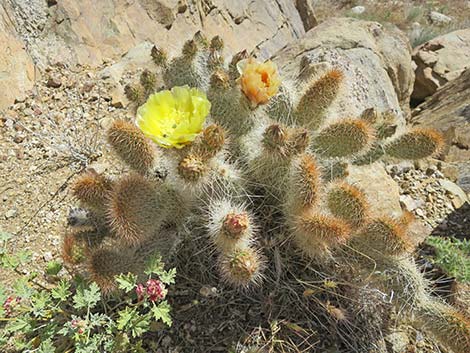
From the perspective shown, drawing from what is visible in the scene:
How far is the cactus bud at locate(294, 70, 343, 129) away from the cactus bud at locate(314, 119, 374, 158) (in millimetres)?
154

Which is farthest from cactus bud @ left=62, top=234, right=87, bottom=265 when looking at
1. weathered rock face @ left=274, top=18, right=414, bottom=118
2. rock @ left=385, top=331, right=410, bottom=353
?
weathered rock face @ left=274, top=18, right=414, bottom=118

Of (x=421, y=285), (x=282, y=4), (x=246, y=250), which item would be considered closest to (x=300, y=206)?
(x=246, y=250)

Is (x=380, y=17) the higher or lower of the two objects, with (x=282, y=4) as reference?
lower

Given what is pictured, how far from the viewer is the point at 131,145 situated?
2359mm

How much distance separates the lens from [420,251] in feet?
10.2

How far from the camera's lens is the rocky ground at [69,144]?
2906 millimetres

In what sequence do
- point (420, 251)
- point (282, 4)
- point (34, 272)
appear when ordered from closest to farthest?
point (34, 272), point (420, 251), point (282, 4)

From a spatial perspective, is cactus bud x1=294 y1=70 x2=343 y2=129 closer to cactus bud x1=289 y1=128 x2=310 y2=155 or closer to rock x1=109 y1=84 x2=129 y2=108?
cactus bud x1=289 y1=128 x2=310 y2=155

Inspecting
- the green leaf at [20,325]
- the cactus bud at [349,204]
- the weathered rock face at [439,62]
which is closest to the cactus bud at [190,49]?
the cactus bud at [349,204]

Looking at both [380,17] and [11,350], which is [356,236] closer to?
[11,350]

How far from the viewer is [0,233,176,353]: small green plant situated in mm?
2225

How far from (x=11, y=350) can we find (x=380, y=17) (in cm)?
1426

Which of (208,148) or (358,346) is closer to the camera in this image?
(208,148)

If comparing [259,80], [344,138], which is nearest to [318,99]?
[344,138]
